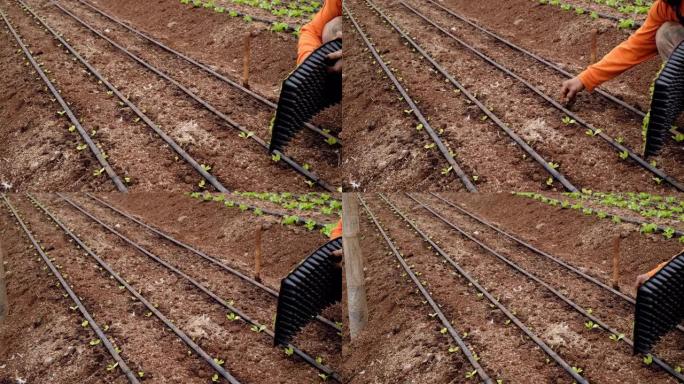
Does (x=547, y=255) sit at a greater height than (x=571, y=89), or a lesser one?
lesser

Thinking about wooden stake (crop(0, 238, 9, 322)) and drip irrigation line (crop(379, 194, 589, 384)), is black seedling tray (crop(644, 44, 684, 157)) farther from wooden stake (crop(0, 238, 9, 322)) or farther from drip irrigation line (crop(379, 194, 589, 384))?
wooden stake (crop(0, 238, 9, 322))

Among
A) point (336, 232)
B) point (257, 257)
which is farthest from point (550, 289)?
point (257, 257)

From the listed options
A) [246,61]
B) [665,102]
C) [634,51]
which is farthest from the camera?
[246,61]

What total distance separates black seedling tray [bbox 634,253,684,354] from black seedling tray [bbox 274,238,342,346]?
1.23 meters

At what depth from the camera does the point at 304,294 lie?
3191 millimetres

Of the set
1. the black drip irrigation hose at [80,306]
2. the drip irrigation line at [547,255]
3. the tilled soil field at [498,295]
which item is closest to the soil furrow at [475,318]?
the tilled soil field at [498,295]

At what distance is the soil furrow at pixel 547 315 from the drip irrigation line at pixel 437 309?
16 cm

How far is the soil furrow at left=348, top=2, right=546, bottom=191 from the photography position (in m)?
2.68

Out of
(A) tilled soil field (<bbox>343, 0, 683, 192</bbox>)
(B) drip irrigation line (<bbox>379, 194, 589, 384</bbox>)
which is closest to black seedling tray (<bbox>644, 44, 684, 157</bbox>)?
(A) tilled soil field (<bbox>343, 0, 683, 192</bbox>)

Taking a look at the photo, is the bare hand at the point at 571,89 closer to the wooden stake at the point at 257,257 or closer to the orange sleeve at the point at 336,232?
the orange sleeve at the point at 336,232

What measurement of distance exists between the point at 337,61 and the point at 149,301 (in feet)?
4.20

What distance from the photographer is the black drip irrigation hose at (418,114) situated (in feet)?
8.84

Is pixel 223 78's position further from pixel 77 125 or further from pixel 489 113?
pixel 489 113

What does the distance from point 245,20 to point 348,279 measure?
1143 millimetres
